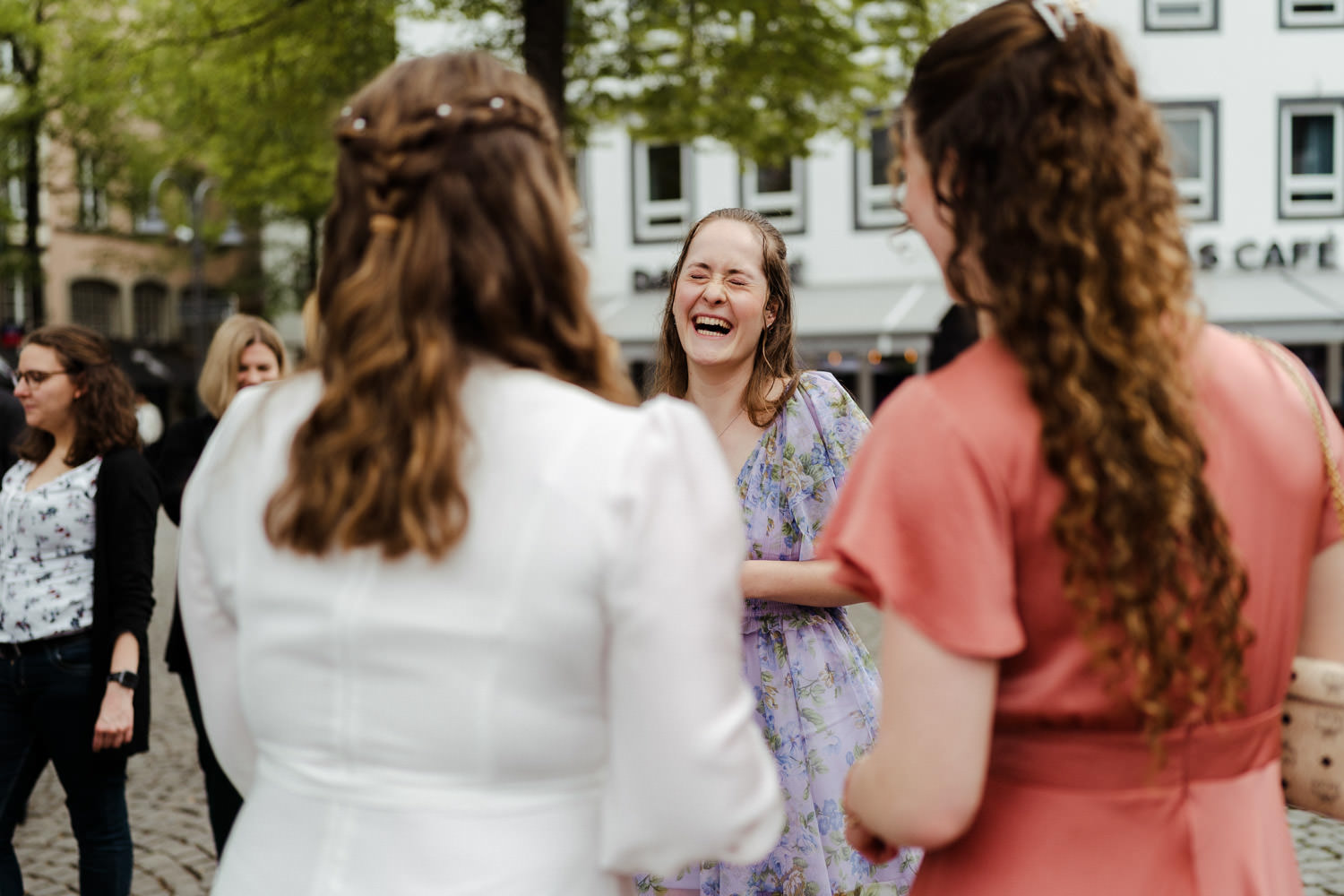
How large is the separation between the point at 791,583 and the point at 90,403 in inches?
89.4

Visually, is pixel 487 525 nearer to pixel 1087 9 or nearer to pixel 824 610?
pixel 1087 9

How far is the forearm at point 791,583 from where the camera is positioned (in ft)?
8.79

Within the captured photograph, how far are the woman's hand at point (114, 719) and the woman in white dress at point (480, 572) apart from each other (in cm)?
238

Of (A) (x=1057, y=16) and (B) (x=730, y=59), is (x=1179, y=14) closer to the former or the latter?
Result: (B) (x=730, y=59)

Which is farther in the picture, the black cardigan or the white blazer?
the black cardigan

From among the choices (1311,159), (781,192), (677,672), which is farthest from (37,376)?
(1311,159)

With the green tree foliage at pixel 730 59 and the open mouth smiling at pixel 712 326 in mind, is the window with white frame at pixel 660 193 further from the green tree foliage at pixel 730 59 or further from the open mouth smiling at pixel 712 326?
the open mouth smiling at pixel 712 326

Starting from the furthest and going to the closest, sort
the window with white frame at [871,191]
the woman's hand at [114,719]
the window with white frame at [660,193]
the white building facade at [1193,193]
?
the window with white frame at [660,193] < the window with white frame at [871,191] < the white building facade at [1193,193] < the woman's hand at [114,719]

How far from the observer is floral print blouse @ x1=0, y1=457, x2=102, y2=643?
3600 mm

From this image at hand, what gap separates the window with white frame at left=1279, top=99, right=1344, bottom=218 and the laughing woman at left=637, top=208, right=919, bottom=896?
19467mm

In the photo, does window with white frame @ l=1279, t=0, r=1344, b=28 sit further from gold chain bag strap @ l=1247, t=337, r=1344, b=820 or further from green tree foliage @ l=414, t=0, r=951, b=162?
gold chain bag strap @ l=1247, t=337, r=1344, b=820

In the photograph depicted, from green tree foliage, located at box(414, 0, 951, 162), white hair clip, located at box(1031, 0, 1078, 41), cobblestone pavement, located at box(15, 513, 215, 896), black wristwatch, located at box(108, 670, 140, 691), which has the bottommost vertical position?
cobblestone pavement, located at box(15, 513, 215, 896)

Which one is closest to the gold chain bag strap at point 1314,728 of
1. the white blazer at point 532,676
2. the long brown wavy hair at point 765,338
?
the white blazer at point 532,676

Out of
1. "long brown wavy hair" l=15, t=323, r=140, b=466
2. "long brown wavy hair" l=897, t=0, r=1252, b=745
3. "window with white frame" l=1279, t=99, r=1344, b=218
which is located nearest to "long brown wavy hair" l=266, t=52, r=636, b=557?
"long brown wavy hair" l=897, t=0, r=1252, b=745
